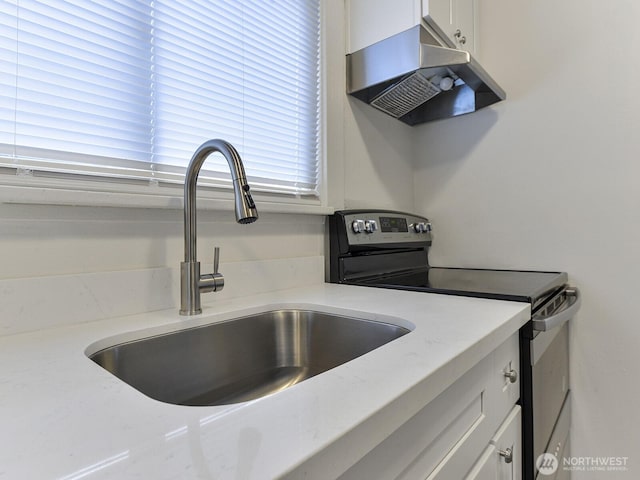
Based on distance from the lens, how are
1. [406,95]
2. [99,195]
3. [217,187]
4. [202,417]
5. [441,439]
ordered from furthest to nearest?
[406,95], [217,187], [99,195], [441,439], [202,417]

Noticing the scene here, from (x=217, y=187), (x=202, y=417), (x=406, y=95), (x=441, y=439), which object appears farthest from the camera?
(x=406, y=95)

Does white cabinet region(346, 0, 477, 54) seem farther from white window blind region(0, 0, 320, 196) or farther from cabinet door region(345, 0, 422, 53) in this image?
white window blind region(0, 0, 320, 196)

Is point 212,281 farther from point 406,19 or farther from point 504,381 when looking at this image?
point 406,19

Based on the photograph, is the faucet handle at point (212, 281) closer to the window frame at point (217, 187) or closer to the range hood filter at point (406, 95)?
the window frame at point (217, 187)

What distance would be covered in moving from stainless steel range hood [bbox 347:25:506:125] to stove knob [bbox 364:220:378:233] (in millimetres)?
539

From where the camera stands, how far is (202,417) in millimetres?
344

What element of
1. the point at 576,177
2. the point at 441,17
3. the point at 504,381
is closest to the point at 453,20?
the point at 441,17

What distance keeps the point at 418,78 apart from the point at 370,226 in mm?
609

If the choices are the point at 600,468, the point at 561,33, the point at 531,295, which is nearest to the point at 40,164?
the point at 531,295

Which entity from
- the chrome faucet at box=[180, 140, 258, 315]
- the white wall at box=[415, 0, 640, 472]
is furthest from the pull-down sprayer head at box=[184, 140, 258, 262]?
the white wall at box=[415, 0, 640, 472]

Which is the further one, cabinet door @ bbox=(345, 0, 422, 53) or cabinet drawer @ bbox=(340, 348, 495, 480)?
cabinet door @ bbox=(345, 0, 422, 53)

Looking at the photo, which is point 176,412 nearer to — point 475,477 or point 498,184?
point 475,477

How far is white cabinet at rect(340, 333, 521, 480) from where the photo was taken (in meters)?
0.43

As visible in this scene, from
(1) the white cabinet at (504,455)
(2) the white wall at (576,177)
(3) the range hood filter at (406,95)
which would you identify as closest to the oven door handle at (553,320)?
(1) the white cabinet at (504,455)
